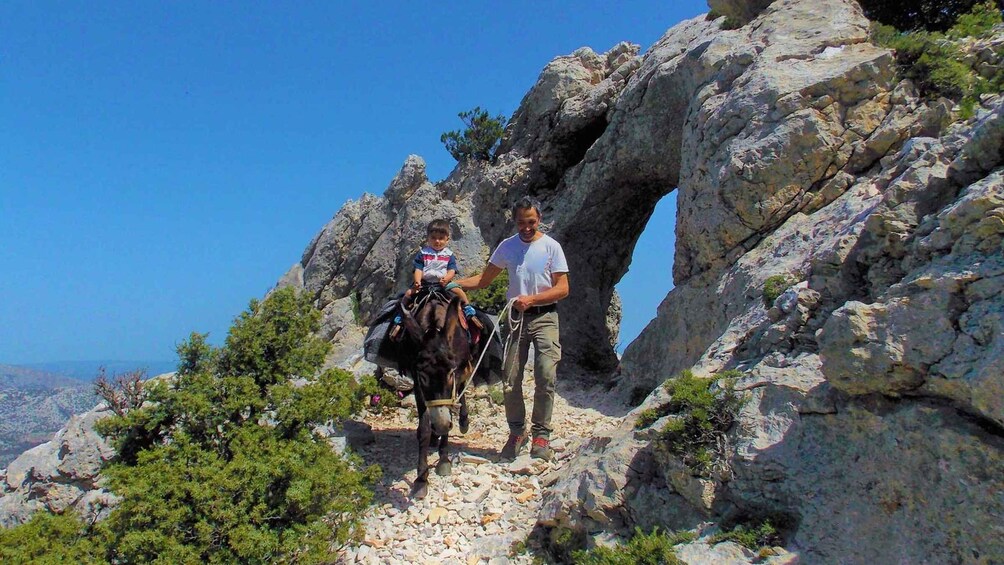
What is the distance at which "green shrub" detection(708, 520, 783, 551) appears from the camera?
439 cm

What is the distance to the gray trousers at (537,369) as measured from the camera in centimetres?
749

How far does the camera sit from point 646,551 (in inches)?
185

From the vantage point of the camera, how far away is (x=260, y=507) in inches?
216

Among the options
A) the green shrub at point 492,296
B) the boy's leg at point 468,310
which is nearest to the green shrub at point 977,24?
the boy's leg at point 468,310

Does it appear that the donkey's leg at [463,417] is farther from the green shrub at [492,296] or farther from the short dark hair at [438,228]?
the green shrub at [492,296]

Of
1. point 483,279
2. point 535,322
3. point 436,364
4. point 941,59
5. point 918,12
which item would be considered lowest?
point 436,364

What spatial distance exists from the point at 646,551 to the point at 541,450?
2873 millimetres

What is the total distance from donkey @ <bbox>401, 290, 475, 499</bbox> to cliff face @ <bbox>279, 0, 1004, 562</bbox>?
1546mm

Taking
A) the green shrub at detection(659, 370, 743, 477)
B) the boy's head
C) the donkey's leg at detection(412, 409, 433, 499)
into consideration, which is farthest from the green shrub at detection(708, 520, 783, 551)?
the boy's head

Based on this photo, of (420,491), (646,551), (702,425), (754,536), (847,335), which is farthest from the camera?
(420,491)

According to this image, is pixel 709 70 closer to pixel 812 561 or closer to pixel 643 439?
pixel 643 439

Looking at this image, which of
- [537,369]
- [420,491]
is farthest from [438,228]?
[420,491]

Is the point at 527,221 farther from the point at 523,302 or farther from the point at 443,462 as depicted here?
the point at 443,462

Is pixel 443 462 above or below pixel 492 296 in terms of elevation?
below
